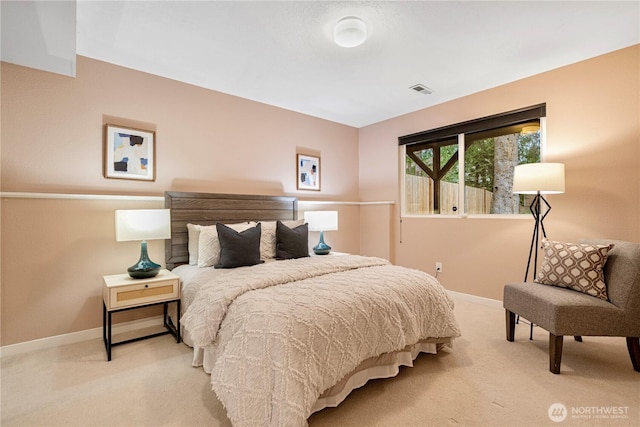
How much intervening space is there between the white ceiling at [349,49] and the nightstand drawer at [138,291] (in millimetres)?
1990

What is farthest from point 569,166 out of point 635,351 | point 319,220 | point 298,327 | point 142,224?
point 142,224

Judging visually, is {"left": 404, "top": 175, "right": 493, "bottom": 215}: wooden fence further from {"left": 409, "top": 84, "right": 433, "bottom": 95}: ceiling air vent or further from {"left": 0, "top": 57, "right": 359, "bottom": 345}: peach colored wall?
{"left": 0, "top": 57, "right": 359, "bottom": 345}: peach colored wall

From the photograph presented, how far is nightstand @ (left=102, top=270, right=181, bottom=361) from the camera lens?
229 cm

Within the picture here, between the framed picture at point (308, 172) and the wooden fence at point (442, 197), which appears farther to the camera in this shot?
the framed picture at point (308, 172)

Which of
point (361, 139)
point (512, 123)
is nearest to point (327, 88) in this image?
point (361, 139)

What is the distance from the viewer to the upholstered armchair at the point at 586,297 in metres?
2.04

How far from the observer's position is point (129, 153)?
290 cm

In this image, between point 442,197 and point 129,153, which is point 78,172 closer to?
point 129,153

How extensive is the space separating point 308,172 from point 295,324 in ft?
10.0

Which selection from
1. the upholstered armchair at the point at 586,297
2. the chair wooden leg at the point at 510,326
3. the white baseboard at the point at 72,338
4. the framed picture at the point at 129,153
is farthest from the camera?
the framed picture at the point at 129,153

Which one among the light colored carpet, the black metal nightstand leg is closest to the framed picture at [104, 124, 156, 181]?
the black metal nightstand leg

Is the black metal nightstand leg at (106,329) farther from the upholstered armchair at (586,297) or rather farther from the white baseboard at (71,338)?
the upholstered armchair at (586,297)

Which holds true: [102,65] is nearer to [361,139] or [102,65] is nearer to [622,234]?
[361,139]

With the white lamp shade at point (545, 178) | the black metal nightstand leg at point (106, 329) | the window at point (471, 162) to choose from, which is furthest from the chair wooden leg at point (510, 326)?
the black metal nightstand leg at point (106, 329)
